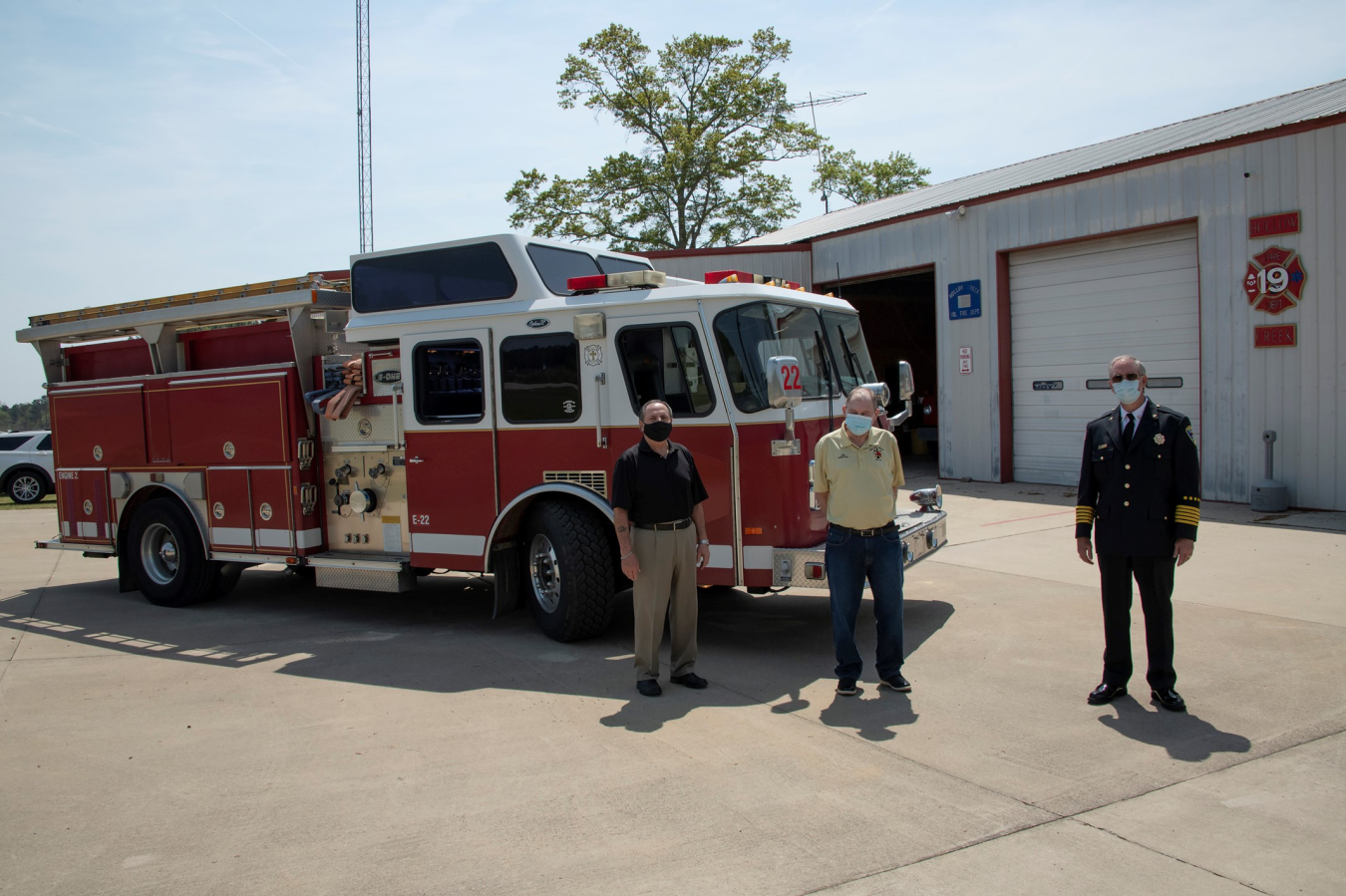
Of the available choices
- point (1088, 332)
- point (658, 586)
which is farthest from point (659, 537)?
point (1088, 332)

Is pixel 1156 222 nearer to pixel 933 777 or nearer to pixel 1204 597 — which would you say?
pixel 1204 597

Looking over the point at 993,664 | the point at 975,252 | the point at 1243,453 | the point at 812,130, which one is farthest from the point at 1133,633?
the point at 812,130

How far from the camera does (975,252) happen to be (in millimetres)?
15250

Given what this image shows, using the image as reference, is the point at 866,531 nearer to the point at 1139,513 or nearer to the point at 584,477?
the point at 1139,513

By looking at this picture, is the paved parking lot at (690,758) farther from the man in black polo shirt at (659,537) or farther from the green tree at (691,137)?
the green tree at (691,137)

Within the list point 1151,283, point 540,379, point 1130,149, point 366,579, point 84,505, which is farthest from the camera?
point 1130,149

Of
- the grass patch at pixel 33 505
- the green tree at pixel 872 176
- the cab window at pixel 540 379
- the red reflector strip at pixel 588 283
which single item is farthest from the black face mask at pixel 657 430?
the green tree at pixel 872 176

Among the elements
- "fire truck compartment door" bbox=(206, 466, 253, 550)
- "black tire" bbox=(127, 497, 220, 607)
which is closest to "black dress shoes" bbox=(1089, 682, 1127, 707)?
"fire truck compartment door" bbox=(206, 466, 253, 550)

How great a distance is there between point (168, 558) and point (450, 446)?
3.70m

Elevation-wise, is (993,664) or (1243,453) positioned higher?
(1243,453)

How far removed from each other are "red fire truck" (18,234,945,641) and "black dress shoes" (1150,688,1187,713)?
74.1 inches

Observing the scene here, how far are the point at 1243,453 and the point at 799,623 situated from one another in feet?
24.8

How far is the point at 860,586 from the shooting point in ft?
18.8

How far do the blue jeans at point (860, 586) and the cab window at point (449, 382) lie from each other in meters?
3.06
